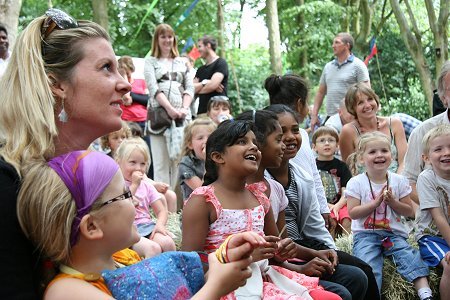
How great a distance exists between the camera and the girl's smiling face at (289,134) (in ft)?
13.3

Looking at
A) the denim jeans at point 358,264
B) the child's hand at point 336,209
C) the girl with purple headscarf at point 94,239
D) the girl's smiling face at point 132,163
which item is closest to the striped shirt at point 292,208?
the denim jeans at point 358,264

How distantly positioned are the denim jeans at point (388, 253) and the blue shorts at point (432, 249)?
48mm

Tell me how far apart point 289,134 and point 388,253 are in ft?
4.13

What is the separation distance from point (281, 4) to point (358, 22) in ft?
10.7

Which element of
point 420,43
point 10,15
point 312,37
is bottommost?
point 420,43

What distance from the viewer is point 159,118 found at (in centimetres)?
751

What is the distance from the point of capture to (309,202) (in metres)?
4.12

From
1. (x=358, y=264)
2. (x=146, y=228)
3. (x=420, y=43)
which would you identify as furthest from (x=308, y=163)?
(x=420, y=43)

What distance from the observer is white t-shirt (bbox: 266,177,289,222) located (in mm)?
3666

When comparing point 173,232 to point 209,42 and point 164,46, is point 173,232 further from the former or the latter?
point 209,42

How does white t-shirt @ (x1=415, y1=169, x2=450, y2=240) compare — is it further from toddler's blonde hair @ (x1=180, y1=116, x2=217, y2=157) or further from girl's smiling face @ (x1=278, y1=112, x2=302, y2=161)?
toddler's blonde hair @ (x1=180, y1=116, x2=217, y2=157)

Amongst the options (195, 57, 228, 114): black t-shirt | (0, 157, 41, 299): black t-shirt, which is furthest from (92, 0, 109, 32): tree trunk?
(0, 157, 41, 299): black t-shirt

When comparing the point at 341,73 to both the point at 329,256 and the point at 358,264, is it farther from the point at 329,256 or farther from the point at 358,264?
the point at 329,256

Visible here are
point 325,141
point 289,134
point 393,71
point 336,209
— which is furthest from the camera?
point 393,71
